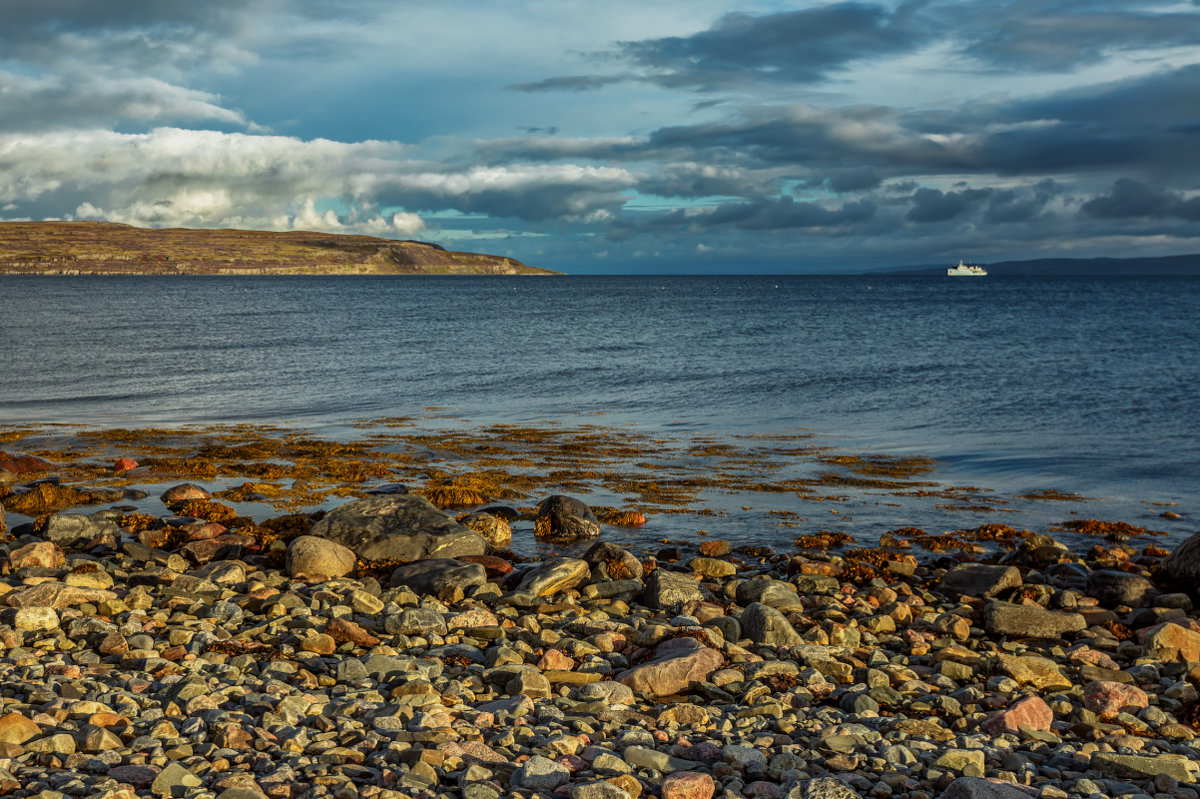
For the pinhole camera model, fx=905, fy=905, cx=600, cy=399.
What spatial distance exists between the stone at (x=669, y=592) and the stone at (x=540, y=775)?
628 cm

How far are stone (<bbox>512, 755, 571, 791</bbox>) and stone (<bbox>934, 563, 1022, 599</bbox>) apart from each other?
9.72m

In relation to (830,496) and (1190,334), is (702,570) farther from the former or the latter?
(1190,334)

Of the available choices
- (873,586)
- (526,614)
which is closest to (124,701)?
(526,614)

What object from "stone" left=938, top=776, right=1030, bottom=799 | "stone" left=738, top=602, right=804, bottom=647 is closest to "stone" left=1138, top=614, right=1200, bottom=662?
"stone" left=738, top=602, right=804, bottom=647

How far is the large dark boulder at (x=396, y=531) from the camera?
1664 centimetres

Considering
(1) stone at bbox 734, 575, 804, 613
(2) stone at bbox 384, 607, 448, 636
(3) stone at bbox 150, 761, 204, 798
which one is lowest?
(1) stone at bbox 734, 575, 804, 613

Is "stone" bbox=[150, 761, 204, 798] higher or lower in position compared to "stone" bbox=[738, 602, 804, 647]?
higher

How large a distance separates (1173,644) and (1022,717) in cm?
410

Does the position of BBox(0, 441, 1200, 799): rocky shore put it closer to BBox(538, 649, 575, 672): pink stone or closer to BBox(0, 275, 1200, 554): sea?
BBox(538, 649, 575, 672): pink stone

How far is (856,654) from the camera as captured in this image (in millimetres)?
11891

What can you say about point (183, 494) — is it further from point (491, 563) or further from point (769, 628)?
point (769, 628)

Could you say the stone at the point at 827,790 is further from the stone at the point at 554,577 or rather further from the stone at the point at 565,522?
the stone at the point at 565,522

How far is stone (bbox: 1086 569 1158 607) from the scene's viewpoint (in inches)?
574

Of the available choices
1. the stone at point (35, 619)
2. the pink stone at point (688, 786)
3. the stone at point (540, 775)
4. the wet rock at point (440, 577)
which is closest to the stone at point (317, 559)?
the wet rock at point (440, 577)
